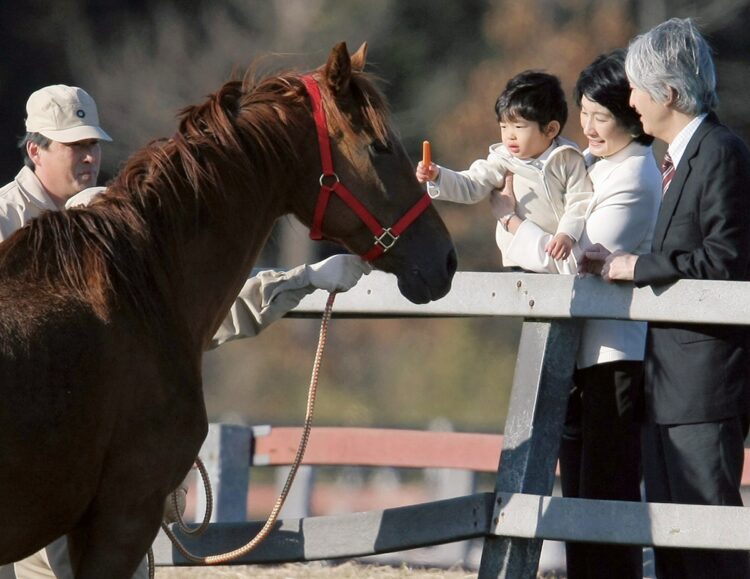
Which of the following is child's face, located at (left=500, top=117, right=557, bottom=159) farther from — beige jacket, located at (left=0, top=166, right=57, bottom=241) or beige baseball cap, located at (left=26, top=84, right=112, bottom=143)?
beige jacket, located at (left=0, top=166, right=57, bottom=241)

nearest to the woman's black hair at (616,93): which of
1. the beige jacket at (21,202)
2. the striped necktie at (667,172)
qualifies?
the striped necktie at (667,172)

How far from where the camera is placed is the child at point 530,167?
4332 millimetres

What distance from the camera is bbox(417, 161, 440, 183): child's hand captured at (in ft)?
14.4

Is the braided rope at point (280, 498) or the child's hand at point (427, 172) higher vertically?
the child's hand at point (427, 172)

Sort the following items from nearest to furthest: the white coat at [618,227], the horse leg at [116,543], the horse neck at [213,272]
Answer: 1. the horse leg at [116,543]
2. the horse neck at [213,272]
3. the white coat at [618,227]

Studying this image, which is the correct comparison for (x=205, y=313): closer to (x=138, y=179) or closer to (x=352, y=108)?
(x=138, y=179)

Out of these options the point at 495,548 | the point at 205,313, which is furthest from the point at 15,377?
the point at 495,548

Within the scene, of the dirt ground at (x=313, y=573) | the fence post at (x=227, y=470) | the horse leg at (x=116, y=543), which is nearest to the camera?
the horse leg at (x=116, y=543)

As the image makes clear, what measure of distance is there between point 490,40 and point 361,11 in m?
2.13

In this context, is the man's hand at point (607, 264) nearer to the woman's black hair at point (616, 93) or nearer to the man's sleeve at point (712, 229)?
the man's sleeve at point (712, 229)

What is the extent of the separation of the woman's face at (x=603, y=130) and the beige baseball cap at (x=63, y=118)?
5.43ft

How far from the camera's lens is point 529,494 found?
13.1 feet

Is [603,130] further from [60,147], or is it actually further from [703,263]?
[60,147]

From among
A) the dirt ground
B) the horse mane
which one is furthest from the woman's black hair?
the dirt ground
